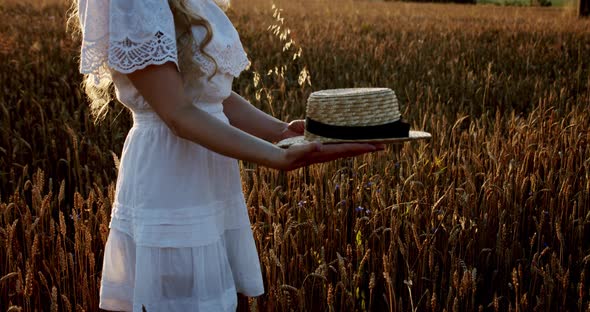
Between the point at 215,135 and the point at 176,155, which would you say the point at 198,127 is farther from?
the point at 176,155

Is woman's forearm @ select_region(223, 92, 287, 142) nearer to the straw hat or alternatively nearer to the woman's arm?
the straw hat

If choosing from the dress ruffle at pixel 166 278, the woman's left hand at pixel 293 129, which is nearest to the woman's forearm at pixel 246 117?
the woman's left hand at pixel 293 129

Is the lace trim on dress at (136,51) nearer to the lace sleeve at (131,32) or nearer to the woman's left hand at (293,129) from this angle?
the lace sleeve at (131,32)

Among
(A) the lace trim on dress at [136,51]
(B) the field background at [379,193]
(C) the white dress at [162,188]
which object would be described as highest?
(A) the lace trim on dress at [136,51]

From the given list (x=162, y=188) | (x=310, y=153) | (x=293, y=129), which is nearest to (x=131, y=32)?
(x=162, y=188)

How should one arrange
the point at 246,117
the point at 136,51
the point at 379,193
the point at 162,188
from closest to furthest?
1. the point at 136,51
2. the point at 162,188
3. the point at 246,117
4. the point at 379,193

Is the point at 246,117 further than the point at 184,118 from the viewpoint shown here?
Yes

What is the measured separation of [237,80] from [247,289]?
4.42 metres

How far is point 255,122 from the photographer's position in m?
1.79

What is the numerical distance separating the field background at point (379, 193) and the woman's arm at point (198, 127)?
1.30 ft

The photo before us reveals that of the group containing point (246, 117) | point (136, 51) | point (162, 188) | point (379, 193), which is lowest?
point (379, 193)

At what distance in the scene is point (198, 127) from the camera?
4.51ft

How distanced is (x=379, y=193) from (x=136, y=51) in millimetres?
1424

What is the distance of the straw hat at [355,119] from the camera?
1.52 metres
